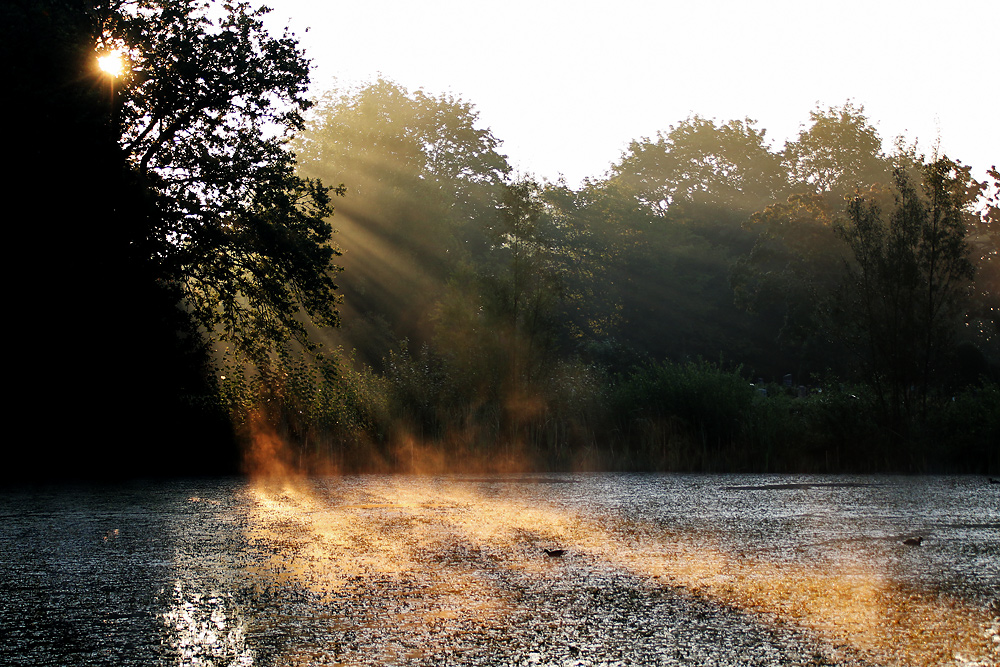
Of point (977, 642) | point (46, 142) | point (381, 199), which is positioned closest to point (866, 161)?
point (381, 199)

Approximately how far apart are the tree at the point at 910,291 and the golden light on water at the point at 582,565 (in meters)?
6.97

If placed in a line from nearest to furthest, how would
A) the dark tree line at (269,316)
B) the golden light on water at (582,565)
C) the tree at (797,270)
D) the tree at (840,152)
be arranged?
the golden light on water at (582,565) < the dark tree line at (269,316) < the tree at (797,270) < the tree at (840,152)

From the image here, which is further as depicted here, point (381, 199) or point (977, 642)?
point (381, 199)

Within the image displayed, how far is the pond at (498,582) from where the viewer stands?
3295mm

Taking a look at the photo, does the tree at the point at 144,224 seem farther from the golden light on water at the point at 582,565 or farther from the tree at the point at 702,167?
the tree at the point at 702,167

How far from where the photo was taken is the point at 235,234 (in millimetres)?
14453

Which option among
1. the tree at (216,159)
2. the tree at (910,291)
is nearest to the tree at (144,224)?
the tree at (216,159)

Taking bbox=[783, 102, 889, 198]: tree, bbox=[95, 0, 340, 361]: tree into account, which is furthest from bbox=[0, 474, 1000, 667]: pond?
bbox=[783, 102, 889, 198]: tree

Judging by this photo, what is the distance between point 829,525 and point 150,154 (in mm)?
12079

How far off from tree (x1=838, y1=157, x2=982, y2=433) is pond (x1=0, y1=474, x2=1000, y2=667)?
4727 millimetres

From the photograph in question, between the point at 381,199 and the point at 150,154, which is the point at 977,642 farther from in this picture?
the point at 381,199

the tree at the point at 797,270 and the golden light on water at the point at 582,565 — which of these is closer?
the golden light on water at the point at 582,565

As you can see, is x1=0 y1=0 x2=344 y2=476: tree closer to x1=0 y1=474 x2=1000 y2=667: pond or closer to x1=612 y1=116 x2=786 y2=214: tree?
x1=0 y1=474 x2=1000 y2=667: pond

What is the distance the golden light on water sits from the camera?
11.6ft
